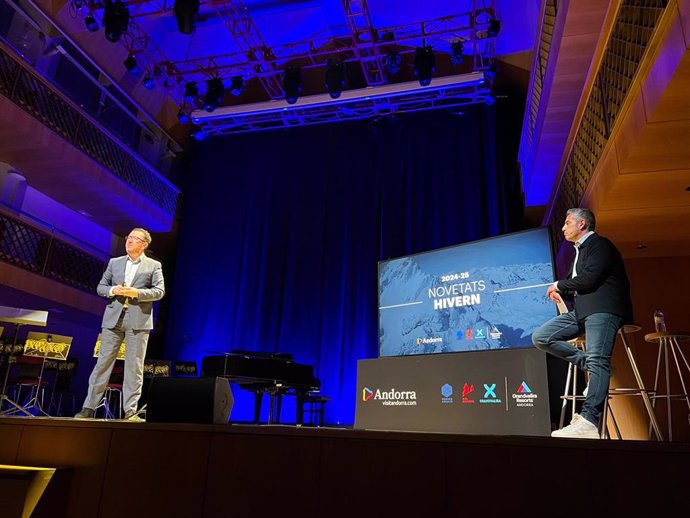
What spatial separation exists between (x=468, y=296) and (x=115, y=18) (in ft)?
20.5

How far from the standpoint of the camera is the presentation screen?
4.55 meters

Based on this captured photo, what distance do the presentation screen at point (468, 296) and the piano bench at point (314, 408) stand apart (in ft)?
9.44

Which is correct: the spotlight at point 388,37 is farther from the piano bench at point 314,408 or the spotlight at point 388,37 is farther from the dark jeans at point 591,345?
the dark jeans at point 591,345

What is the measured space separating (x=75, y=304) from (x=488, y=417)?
7.49 m

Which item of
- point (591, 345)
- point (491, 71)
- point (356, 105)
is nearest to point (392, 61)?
point (356, 105)

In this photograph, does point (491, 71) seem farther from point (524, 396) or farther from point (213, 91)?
point (524, 396)

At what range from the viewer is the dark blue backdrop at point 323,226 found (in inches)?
358

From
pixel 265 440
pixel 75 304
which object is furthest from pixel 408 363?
pixel 75 304

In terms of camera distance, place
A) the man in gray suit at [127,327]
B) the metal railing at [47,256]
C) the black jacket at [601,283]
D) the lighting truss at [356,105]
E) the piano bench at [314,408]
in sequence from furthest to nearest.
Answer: the lighting truss at [356,105]
the piano bench at [314,408]
the metal railing at [47,256]
the man in gray suit at [127,327]
the black jacket at [601,283]

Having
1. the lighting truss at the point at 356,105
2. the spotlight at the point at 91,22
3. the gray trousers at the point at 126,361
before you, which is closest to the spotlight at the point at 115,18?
the spotlight at the point at 91,22

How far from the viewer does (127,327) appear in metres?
3.81

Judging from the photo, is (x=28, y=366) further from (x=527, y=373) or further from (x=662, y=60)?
(x=662, y=60)

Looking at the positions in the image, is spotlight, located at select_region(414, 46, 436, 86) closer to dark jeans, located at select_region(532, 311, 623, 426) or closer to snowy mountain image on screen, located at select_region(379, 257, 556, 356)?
snowy mountain image on screen, located at select_region(379, 257, 556, 356)

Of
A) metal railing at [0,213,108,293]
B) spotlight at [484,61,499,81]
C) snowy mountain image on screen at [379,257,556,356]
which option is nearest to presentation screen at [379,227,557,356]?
snowy mountain image on screen at [379,257,556,356]
